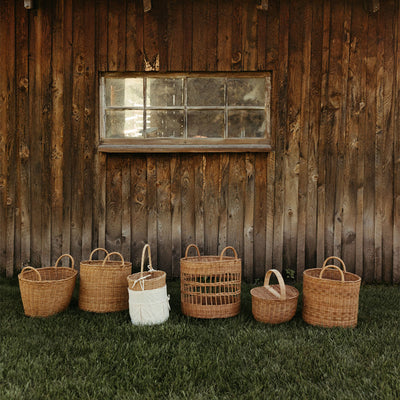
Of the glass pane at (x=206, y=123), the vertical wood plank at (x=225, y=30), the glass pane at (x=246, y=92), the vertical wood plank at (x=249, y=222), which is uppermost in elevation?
the vertical wood plank at (x=225, y=30)

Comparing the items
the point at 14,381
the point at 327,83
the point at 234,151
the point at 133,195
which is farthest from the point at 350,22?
the point at 14,381

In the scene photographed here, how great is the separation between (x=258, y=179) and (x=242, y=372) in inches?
98.1

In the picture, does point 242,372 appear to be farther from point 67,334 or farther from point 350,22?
point 350,22

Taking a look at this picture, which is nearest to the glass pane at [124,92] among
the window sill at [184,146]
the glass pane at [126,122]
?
the glass pane at [126,122]

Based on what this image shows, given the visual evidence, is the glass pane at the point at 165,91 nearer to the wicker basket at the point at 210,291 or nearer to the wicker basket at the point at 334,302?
the wicker basket at the point at 210,291

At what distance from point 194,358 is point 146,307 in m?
0.72

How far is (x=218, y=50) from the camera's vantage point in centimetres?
414

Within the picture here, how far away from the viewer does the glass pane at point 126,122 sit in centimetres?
425

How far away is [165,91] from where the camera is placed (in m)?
4.23

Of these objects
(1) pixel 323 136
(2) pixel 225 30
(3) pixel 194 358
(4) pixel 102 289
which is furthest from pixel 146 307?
(2) pixel 225 30

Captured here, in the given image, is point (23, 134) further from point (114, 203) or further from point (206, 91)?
point (206, 91)

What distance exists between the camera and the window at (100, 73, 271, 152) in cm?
420

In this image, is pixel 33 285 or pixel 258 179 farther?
pixel 258 179

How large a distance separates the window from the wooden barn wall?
14 cm
